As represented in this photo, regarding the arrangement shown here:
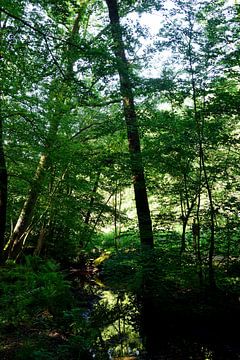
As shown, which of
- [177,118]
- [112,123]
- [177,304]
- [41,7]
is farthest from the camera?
[112,123]

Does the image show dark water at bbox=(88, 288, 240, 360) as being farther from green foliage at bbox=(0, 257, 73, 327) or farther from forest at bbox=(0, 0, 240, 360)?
green foliage at bbox=(0, 257, 73, 327)

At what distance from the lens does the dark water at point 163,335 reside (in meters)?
5.07

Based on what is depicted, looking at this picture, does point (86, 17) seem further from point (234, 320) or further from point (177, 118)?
point (234, 320)

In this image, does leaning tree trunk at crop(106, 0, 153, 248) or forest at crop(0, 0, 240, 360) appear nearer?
forest at crop(0, 0, 240, 360)

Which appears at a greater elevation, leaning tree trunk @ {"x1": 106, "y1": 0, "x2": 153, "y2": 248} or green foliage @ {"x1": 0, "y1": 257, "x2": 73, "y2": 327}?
leaning tree trunk @ {"x1": 106, "y1": 0, "x2": 153, "y2": 248}

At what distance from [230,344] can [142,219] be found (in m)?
3.15

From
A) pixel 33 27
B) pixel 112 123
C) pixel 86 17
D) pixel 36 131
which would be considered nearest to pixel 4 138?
pixel 36 131

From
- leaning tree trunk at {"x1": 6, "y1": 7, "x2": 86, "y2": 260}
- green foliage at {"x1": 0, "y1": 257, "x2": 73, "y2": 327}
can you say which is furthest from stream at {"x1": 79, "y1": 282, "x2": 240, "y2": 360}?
leaning tree trunk at {"x1": 6, "y1": 7, "x2": 86, "y2": 260}

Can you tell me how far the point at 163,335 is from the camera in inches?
230

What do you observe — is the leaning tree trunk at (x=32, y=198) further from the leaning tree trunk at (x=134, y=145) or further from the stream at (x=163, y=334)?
the stream at (x=163, y=334)

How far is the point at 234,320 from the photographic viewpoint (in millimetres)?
5898

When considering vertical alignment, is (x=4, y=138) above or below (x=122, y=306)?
above

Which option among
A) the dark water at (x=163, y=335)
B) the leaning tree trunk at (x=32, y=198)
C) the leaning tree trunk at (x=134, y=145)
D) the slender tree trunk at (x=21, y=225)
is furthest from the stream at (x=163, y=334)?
the slender tree trunk at (x=21, y=225)

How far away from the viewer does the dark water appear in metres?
5.07
